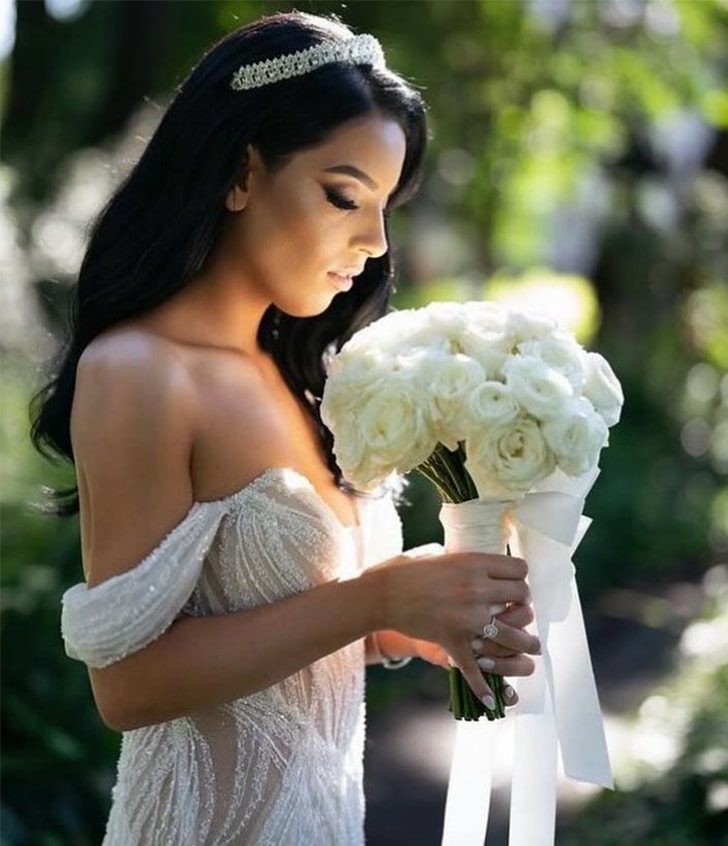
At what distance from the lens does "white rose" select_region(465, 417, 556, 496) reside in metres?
1.97

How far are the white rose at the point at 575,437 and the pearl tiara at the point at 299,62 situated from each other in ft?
2.13

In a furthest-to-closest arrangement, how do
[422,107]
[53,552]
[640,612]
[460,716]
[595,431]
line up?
[640,612]
[53,552]
[422,107]
[460,716]
[595,431]

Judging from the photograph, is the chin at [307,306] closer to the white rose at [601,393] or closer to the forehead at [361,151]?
the forehead at [361,151]

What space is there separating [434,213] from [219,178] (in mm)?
14292

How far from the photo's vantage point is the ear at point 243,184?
2188 mm

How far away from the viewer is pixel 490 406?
1966mm

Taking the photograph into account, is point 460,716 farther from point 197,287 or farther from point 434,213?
point 434,213

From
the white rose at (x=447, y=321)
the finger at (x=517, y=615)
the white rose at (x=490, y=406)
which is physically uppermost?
the white rose at (x=447, y=321)

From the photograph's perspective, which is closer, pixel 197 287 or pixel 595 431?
pixel 595 431

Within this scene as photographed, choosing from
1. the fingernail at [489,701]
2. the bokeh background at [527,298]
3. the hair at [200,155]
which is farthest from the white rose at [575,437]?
the bokeh background at [527,298]

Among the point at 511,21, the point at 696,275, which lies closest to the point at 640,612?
the point at 511,21

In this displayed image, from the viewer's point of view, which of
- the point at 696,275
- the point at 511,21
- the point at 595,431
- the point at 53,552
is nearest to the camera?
the point at 595,431

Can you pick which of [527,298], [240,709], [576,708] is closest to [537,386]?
[576,708]

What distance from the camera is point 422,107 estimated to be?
2354 millimetres
